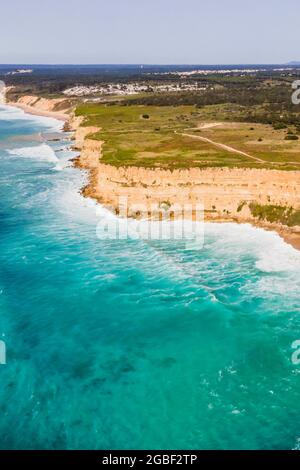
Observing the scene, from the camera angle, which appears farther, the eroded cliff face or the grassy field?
the grassy field

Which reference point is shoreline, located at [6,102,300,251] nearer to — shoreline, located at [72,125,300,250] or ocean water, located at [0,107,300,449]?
shoreline, located at [72,125,300,250]

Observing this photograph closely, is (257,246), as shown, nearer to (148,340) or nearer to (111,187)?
(148,340)

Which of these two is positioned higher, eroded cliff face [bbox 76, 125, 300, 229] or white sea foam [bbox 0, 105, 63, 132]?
white sea foam [bbox 0, 105, 63, 132]

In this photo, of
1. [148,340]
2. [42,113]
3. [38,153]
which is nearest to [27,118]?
[42,113]

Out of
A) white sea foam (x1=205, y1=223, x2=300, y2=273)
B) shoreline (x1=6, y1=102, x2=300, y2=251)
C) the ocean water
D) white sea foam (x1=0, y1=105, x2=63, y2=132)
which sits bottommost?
the ocean water

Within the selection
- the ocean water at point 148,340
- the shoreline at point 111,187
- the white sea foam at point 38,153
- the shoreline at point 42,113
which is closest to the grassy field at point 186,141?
the shoreline at point 111,187

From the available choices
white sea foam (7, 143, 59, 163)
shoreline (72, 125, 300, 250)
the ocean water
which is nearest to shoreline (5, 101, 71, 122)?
white sea foam (7, 143, 59, 163)

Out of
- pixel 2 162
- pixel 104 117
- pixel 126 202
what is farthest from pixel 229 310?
pixel 104 117
